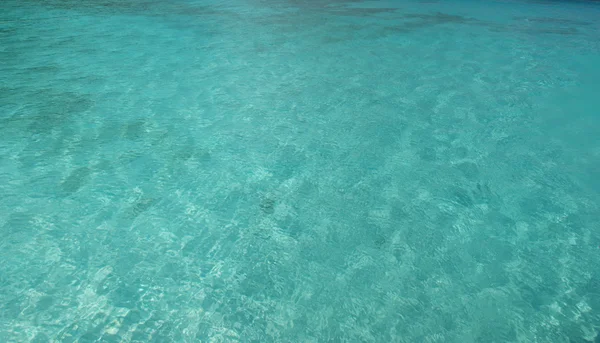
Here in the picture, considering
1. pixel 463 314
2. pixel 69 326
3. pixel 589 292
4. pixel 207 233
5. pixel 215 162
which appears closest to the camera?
pixel 69 326

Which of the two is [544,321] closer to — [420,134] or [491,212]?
[491,212]

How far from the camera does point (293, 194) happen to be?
77.5 inches

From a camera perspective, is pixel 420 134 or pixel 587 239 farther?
pixel 420 134

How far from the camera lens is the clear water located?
1377 mm

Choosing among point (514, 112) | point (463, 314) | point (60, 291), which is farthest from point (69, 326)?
point (514, 112)

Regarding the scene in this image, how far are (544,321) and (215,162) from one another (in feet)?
5.34

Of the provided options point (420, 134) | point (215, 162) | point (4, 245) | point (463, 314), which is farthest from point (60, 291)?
point (420, 134)

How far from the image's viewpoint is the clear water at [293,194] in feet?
4.52

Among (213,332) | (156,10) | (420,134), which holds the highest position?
(156,10)

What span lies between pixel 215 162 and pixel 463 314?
4.63ft

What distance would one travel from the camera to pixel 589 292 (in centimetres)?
150

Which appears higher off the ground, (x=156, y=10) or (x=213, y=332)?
(x=156, y=10)

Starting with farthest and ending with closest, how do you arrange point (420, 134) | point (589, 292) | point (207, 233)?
point (420, 134)
point (207, 233)
point (589, 292)

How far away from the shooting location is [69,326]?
4.22 feet
